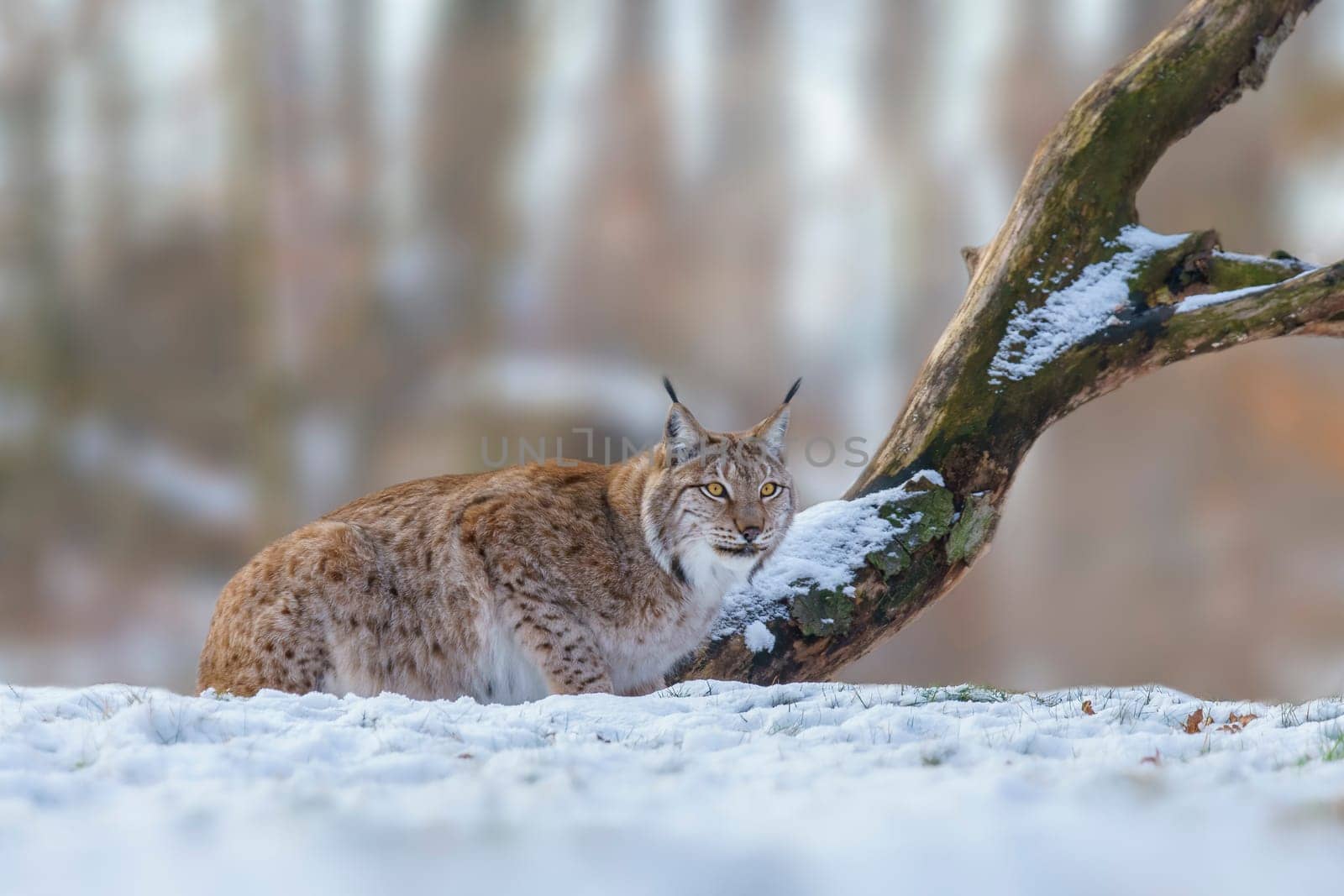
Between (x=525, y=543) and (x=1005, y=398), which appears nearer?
(x=525, y=543)

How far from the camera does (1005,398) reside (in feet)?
21.3

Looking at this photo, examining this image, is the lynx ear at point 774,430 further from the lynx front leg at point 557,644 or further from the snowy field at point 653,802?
the snowy field at point 653,802

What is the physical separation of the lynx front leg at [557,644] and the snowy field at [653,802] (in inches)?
40.3

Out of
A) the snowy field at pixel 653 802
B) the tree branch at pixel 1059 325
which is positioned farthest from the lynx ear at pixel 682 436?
the snowy field at pixel 653 802

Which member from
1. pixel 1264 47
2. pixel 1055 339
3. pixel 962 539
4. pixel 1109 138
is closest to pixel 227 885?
pixel 962 539

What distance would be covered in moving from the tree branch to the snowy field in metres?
1.84

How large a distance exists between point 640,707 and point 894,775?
1.40 m

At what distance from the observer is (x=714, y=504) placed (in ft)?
18.8

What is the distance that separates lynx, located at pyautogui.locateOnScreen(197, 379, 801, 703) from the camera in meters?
5.60

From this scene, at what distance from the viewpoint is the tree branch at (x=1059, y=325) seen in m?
6.36

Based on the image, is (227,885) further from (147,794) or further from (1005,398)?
(1005,398)

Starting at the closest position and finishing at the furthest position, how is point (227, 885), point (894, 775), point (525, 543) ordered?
point (227, 885), point (894, 775), point (525, 543)

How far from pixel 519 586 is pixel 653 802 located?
8.24 feet

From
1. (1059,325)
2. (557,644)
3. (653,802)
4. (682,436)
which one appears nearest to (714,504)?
(682,436)
